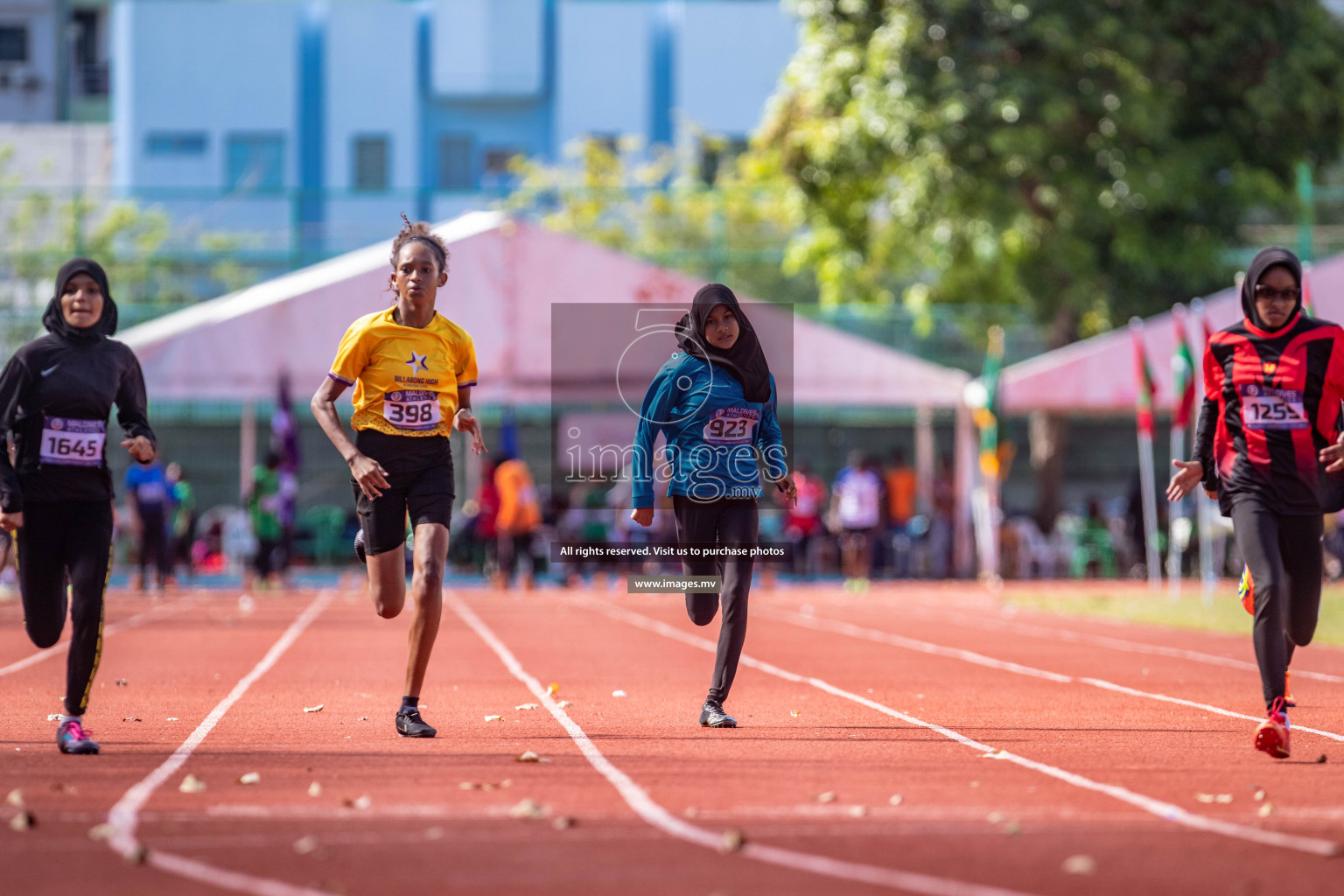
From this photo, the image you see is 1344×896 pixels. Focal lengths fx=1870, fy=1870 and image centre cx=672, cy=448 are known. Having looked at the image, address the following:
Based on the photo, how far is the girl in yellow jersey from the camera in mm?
8344

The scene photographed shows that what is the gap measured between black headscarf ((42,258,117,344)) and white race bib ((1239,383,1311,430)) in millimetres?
4949

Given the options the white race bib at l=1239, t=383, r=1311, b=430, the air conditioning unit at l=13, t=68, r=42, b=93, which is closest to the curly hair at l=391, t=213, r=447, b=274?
the white race bib at l=1239, t=383, r=1311, b=430

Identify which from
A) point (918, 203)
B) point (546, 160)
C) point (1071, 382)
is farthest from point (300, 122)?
point (1071, 382)

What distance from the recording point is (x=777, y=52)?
176 ft

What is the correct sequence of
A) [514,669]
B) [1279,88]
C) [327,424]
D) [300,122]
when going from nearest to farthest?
1. [327,424]
2. [514,669]
3. [1279,88]
4. [300,122]

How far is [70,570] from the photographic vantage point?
26.2 ft

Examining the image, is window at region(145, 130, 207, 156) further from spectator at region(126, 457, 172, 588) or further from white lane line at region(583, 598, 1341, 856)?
white lane line at region(583, 598, 1341, 856)

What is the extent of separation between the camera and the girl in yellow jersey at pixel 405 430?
8344 mm

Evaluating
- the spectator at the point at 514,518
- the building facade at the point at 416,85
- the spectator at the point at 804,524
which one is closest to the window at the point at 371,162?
the building facade at the point at 416,85

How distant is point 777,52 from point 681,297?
99.3 feet

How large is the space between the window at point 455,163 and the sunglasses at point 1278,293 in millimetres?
46477

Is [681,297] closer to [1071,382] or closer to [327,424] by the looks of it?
[1071,382]

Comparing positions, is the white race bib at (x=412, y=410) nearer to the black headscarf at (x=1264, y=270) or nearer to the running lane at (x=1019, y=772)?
the running lane at (x=1019, y=772)

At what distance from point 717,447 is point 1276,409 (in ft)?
8.22
